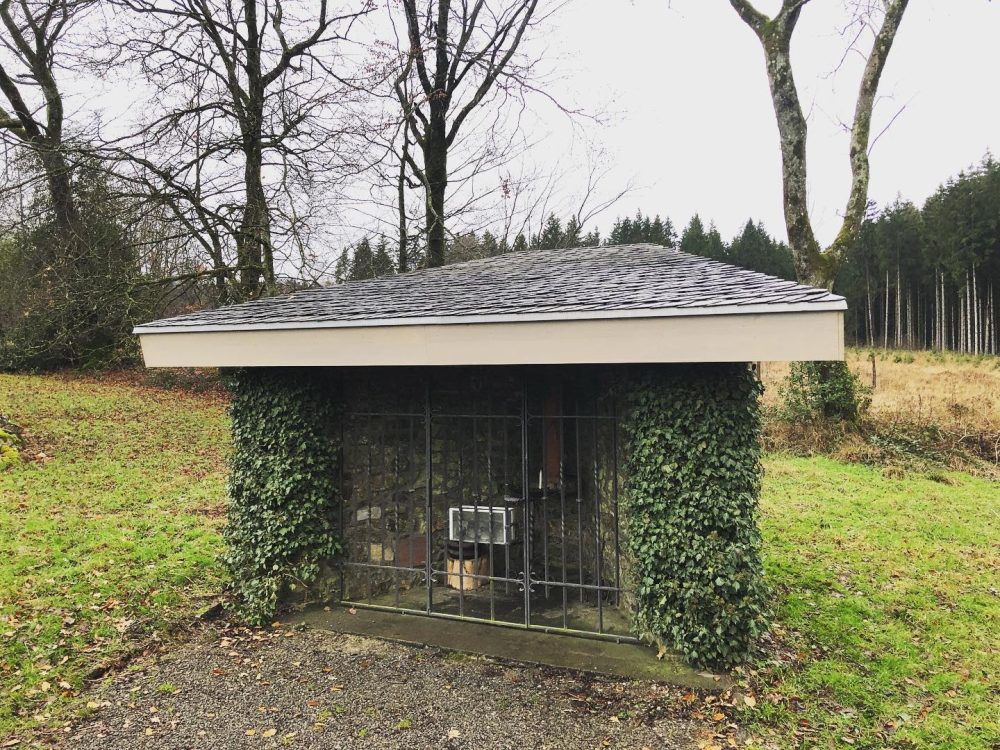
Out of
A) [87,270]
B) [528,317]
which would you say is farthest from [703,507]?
[87,270]

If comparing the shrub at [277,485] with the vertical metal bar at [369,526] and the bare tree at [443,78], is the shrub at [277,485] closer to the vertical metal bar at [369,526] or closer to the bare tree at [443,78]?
the vertical metal bar at [369,526]

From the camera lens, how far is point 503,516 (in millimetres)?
5594

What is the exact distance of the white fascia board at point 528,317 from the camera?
11.4 feet

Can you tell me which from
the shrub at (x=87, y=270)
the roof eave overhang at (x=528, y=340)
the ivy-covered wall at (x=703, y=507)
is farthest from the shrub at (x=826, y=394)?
the shrub at (x=87, y=270)

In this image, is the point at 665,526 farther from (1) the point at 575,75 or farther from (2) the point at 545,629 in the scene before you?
(1) the point at 575,75

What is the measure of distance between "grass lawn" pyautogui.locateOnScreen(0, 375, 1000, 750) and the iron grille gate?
4.85 ft

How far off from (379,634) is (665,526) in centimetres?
236

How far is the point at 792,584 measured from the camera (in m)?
6.03

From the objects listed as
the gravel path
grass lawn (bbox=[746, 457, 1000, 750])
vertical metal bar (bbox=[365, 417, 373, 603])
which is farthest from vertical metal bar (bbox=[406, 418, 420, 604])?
grass lawn (bbox=[746, 457, 1000, 750])

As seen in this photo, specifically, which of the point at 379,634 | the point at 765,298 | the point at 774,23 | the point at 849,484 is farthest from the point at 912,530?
the point at 774,23

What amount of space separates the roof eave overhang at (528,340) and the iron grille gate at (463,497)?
3.04 ft

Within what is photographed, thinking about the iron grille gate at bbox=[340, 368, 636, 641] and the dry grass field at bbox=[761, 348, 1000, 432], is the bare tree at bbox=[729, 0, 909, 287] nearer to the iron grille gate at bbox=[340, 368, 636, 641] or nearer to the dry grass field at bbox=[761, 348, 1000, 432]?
the dry grass field at bbox=[761, 348, 1000, 432]

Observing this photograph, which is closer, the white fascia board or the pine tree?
the white fascia board

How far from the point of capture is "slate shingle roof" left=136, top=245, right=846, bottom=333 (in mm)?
3838
